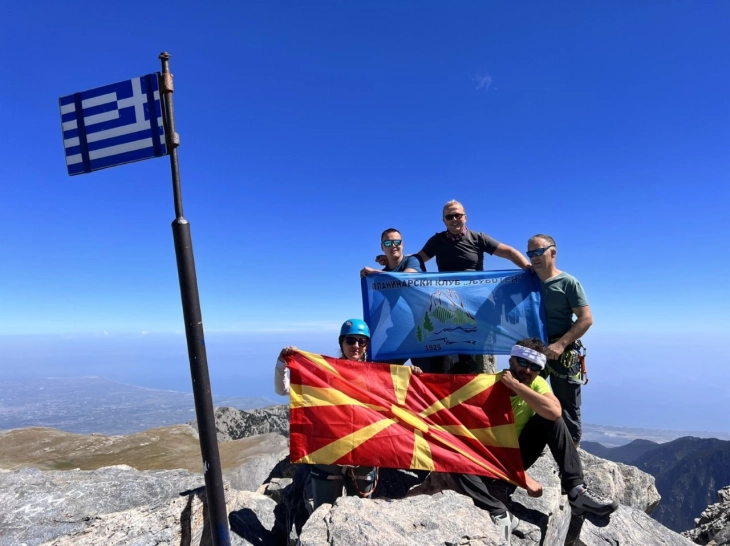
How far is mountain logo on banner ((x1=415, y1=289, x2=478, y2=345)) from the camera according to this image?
8.61m

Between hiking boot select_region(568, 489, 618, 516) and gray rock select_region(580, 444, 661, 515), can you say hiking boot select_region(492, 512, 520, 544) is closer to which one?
hiking boot select_region(568, 489, 618, 516)

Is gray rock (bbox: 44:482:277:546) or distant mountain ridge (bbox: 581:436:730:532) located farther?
distant mountain ridge (bbox: 581:436:730:532)

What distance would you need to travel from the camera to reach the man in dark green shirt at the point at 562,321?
24.1 ft

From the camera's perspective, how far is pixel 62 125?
16.1 ft

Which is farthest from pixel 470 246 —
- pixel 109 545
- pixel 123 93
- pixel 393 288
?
pixel 109 545

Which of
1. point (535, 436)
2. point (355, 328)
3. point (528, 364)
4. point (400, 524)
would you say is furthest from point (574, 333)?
point (400, 524)

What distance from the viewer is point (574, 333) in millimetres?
7305

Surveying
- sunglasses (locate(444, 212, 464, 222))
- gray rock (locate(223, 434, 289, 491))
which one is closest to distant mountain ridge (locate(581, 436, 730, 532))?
gray rock (locate(223, 434, 289, 491))

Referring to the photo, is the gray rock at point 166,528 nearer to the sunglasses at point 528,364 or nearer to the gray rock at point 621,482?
the sunglasses at point 528,364

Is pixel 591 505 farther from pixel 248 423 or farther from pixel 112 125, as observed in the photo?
pixel 248 423

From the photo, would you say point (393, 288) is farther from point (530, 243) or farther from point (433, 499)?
point (433, 499)

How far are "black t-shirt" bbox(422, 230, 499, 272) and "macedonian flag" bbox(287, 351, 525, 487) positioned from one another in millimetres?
2622

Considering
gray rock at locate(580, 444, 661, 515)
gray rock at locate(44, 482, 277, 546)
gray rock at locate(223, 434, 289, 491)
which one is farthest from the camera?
gray rock at locate(223, 434, 289, 491)

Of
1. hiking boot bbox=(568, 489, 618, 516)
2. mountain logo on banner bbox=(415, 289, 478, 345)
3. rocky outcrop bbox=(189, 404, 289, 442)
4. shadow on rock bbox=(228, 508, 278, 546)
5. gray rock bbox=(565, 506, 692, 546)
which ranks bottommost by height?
rocky outcrop bbox=(189, 404, 289, 442)
